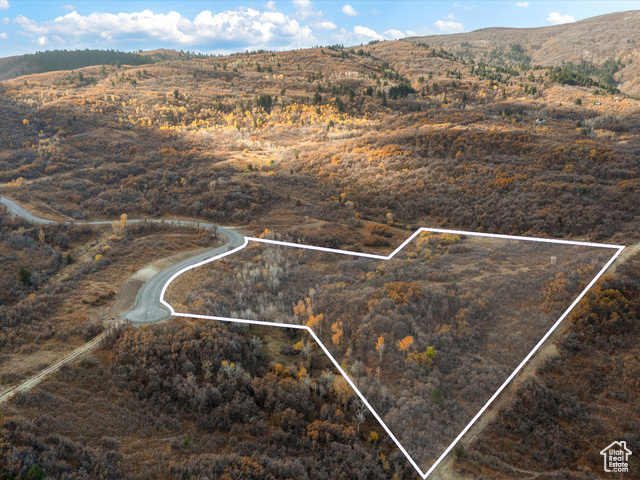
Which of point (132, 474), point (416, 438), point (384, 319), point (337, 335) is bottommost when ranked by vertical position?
point (132, 474)

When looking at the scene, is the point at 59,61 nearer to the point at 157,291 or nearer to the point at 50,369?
the point at 157,291

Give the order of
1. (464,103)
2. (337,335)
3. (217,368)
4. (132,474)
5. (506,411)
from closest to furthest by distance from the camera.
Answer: (337,335), (506,411), (132,474), (217,368), (464,103)

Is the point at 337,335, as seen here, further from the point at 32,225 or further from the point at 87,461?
the point at 32,225

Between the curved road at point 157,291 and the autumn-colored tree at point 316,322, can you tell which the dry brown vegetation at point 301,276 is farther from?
the curved road at point 157,291

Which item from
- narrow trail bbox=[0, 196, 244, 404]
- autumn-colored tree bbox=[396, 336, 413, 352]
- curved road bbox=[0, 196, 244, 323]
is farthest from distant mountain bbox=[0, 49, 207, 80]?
autumn-colored tree bbox=[396, 336, 413, 352]

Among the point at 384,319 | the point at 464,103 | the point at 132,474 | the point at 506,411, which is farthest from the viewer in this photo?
the point at 464,103

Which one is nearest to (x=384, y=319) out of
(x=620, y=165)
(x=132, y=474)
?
(x=132, y=474)

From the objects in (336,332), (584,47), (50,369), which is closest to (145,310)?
(50,369)

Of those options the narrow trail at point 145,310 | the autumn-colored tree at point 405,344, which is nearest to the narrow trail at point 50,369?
the narrow trail at point 145,310
